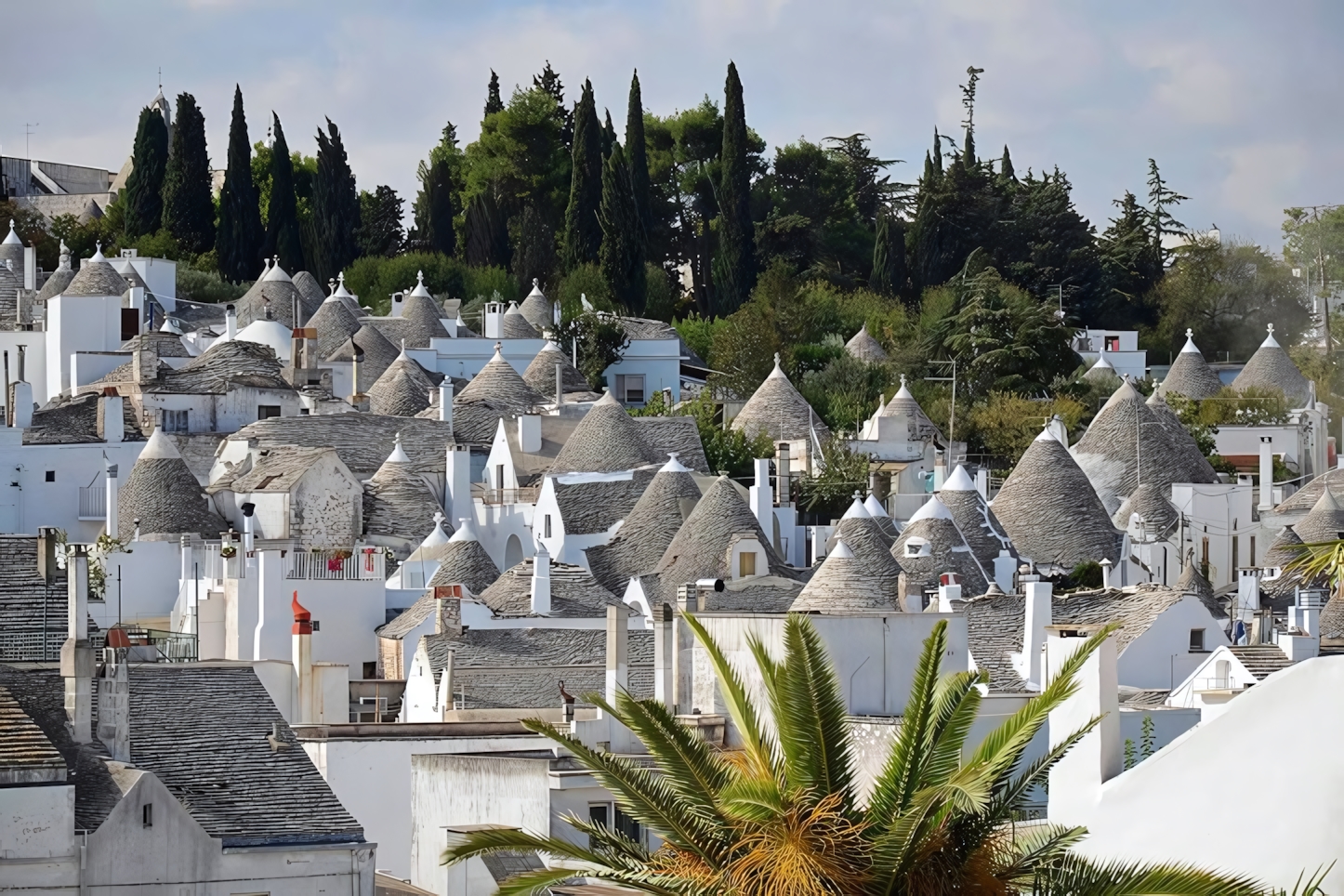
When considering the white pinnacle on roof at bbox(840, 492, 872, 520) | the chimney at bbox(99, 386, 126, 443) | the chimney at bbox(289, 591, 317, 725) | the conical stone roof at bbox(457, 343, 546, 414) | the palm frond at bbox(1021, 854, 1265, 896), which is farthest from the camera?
the conical stone roof at bbox(457, 343, 546, 414)

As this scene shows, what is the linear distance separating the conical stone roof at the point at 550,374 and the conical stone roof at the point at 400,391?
2.50 metres

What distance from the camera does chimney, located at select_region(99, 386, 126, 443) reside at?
52969 millimetres

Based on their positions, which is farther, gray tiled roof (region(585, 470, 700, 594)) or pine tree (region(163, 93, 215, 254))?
pine tree (region(163, 93, 215, 254))

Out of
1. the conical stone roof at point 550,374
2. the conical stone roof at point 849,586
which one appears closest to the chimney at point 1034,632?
the conical stone roof at point 849,586

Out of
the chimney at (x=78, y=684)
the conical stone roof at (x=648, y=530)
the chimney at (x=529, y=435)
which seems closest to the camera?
the chimney at (x=78, y=684)

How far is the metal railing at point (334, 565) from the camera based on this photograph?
140ft

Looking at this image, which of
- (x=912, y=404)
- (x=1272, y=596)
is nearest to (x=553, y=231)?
(x=912, y=404)

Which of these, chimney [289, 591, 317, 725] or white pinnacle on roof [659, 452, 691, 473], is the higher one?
white pinnacle on roof [659, 452, 691, 473]

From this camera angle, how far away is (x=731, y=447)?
193 ft

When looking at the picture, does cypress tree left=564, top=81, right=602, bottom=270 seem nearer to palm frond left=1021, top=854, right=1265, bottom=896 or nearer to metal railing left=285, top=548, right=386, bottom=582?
metal railing left=285, top=548, right=386, bottom=582

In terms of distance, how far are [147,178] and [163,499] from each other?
32.0 meters

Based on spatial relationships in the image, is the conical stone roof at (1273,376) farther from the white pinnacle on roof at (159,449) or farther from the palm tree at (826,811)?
the palm tree at (826,811)

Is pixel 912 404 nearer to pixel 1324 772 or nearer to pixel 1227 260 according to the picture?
pixel 1227 260

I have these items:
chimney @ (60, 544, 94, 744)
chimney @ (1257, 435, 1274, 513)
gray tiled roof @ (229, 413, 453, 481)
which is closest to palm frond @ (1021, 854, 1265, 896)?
chimney @ (60, 544, 94, 744)
